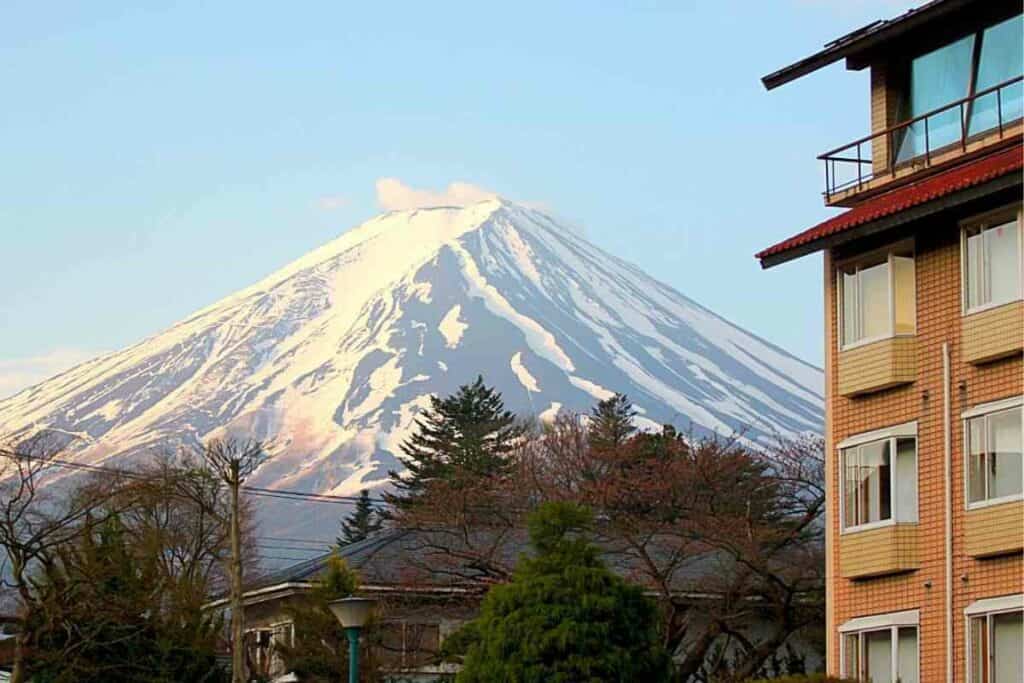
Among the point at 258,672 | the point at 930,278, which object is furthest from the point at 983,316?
the point at 258,672

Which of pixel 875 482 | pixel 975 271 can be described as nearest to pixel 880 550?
pixel 875 482

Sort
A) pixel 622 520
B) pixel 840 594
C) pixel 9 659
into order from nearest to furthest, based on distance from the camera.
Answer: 1. pixel 840 594
2. pixel 622 520
3. pixel 9 659

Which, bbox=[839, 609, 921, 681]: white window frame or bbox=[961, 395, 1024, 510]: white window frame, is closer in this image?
bbox=[961, 395, 1024, 510]: white window frame

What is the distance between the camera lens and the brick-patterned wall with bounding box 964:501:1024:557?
2820cm

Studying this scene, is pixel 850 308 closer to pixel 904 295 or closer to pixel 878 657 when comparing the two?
pixel 904 295

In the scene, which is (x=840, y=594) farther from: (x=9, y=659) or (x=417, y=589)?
(x=9, y=659)

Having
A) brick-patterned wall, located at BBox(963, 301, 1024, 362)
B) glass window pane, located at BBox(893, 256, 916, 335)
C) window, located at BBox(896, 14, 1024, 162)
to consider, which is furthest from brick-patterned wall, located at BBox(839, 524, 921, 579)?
window, located at BBox(896, 14, 1024, 162)

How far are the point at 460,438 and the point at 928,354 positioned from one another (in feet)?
206

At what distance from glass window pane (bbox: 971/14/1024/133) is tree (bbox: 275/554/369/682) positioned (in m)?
19.0

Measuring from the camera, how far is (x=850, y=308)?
1243 inches

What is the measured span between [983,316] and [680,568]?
20769 millimetres

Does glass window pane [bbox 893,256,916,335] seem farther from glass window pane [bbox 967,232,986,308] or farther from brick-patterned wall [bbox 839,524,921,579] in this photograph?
brick-patterned wall [bbox 839,524,921,579]

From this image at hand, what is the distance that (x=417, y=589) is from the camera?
4791 centimetres

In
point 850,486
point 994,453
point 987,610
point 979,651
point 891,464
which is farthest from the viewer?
point 850,486
